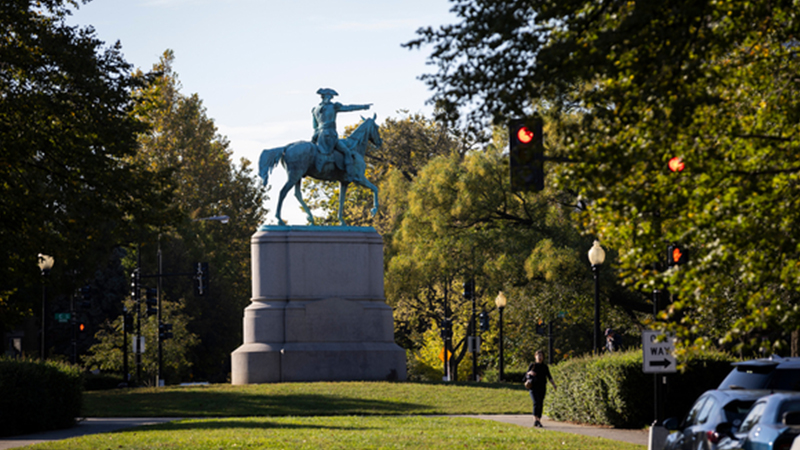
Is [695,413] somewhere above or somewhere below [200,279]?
below

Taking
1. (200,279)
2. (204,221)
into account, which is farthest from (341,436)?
(204,221)

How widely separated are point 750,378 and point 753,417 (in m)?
3.28

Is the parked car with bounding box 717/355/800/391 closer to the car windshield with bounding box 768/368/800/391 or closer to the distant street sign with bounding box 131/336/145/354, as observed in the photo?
the car windshield with bounding box 768/368/800/391

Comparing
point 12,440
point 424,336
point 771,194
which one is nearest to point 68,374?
point 12,440

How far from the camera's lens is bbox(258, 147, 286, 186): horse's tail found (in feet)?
118

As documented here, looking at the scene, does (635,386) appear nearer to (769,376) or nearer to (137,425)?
(769,376)

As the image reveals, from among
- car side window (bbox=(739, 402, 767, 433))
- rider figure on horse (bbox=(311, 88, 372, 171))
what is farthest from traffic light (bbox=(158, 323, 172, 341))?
car side window (bbox=(739, 402, 767, 433))

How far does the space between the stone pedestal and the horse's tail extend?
76.1 inches

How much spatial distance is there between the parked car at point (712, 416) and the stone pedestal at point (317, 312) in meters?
23.8

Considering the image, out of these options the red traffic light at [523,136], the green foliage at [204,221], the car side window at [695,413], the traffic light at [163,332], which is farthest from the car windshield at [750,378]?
the green foliage at [204,221]

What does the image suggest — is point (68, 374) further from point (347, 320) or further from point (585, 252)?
point (585, 252)

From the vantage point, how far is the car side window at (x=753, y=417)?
930 centimetres

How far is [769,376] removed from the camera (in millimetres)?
12461

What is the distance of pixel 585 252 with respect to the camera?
3653 centimetres
